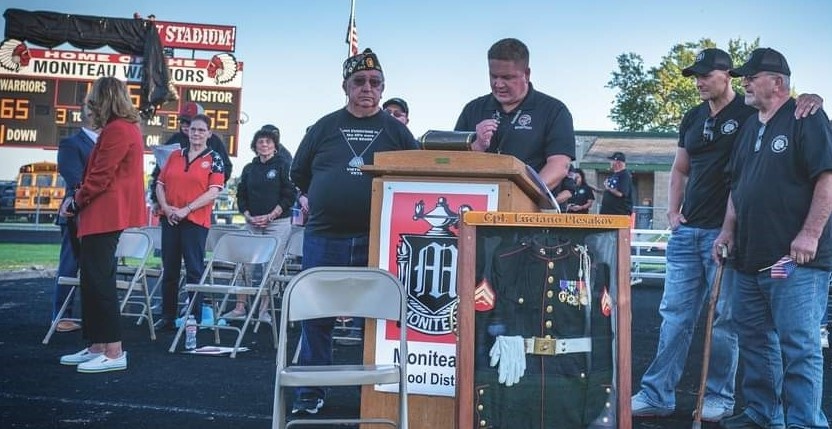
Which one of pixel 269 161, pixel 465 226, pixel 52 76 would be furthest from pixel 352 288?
pixel 52 76

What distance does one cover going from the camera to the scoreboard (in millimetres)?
16062

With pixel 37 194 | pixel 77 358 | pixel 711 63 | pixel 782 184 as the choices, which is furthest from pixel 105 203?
pixel 37 194

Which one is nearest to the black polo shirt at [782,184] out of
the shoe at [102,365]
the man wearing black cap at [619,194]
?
the shoe at [102,365]

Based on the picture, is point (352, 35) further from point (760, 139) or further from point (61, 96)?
point (760, 139)

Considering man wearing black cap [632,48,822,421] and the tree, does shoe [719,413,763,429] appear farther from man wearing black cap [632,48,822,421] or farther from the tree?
the tree

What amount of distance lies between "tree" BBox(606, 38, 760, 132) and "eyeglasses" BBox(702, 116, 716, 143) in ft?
140

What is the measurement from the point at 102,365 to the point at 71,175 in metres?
2.23

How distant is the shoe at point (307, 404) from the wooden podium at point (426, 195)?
3.80 feet

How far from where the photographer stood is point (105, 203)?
5.76 m

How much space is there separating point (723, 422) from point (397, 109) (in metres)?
4.78

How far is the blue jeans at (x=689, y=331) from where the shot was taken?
4918 millimetres

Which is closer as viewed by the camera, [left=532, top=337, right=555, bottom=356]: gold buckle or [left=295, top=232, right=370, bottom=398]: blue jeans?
[left=532, top=337, right=555, bottom=356]: gold buckle

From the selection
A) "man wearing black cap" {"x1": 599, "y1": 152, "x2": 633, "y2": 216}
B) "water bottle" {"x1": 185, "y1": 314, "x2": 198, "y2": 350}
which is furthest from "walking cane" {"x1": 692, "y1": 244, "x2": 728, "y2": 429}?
"man wearing black cap" {"x1": 599, "y1": 152, "x2": 633, "y2": 216}

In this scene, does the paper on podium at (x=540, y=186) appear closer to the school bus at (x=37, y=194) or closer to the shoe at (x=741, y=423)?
the shoe at (x=741, y=423)
